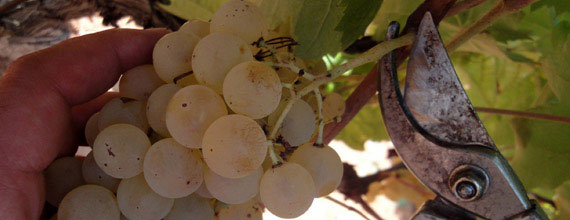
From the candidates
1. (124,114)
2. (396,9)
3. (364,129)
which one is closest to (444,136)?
(396,9)

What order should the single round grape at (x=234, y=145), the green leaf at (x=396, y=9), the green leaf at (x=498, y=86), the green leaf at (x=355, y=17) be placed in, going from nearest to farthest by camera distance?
the single round grape at (x=234, y=145)
the green leaf at (x=355, y=17)
the green leaf at (x=396, y=9)
the green leaf at (x=498, y=86)

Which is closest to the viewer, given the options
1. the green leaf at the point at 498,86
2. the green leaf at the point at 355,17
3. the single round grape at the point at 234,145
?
the single round grape at the point at 234,145

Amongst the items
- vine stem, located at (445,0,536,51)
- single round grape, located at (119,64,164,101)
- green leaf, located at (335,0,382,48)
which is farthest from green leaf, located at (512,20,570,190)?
single round grape, located at (119,64,164,101)

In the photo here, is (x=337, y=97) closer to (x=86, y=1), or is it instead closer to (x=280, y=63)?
(x=280, y=63)

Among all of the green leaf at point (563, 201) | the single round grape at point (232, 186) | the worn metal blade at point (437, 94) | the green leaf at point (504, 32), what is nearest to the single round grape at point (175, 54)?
the single round grape at point (232, 186)

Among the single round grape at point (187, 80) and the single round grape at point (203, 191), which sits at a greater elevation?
the single round grape at point (187, 80)

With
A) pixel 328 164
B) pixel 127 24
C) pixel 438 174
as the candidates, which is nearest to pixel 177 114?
pixel 328 164

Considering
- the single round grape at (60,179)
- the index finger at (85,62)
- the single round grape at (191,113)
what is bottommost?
the single round grape at (60,179)

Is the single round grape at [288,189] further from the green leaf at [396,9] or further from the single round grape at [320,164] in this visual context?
the green leaf at [396,9]
